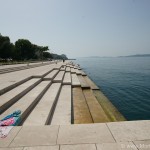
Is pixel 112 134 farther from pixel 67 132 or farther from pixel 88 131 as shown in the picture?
pixel 67 132

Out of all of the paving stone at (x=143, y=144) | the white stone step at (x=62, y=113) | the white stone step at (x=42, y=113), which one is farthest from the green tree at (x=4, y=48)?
the paving stone at (x=143, y=144)

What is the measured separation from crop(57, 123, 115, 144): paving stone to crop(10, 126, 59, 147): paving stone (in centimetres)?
21

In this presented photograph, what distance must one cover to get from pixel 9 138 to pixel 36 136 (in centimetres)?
73

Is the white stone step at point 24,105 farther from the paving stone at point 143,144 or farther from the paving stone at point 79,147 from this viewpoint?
the paving stone at point 143,144

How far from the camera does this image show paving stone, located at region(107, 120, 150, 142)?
4.23m

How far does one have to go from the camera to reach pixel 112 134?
174 inches

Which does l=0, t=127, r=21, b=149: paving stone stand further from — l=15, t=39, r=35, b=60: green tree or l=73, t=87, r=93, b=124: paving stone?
l=15, t=39, r=35, b=60: green tree

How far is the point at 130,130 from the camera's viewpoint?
459 cm

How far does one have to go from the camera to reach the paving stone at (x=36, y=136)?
406 centimetres

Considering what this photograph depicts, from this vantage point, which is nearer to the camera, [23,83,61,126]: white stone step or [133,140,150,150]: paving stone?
[133,140,150,150]: paving stone

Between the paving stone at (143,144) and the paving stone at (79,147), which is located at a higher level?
the paving stone at (143,144)

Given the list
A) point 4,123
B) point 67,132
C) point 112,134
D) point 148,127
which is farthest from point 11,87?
point 148,127

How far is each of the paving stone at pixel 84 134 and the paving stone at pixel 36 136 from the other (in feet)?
0.70

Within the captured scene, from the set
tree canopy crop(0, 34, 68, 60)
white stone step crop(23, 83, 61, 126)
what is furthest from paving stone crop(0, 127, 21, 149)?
tree canopy crop(0, 34, 68, 60)
